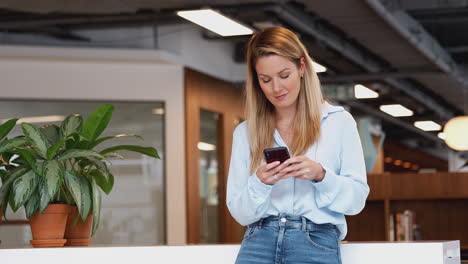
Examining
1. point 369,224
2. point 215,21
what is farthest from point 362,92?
point 215,21

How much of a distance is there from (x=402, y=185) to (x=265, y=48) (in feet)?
18.1

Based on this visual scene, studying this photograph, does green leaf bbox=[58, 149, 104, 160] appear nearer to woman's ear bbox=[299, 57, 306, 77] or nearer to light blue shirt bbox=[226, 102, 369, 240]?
light blue shirt bbox=[226, 102, 369, 240]

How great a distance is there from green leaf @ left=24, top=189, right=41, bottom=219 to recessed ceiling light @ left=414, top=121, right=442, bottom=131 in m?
13.0

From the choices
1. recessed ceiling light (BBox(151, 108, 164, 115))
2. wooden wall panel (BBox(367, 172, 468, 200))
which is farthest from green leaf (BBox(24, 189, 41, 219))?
recessed ceiling light (BBox(151, 108, 164, 115))

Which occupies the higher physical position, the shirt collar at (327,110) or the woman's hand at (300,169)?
the shirt collar at (327,110)

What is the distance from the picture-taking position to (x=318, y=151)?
1.89 meters

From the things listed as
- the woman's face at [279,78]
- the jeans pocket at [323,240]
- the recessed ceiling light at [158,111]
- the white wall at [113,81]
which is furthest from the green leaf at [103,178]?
the recessed ceiling light at [158,111]

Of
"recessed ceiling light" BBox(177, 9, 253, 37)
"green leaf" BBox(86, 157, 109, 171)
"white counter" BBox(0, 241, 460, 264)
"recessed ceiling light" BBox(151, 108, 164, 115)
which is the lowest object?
"white counter" BBox(0, 241, 460, 264)

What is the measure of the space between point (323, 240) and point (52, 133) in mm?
1456

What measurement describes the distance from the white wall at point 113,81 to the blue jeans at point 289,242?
6380 millimetres

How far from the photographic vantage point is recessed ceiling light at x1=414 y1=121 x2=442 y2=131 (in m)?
15.1

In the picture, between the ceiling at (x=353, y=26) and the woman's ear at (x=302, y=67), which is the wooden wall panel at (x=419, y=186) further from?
the woman's ear at (x=302, y=67)

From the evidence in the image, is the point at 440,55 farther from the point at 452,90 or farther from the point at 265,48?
the point at 265,48

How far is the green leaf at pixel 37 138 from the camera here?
9.11 ft
